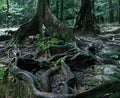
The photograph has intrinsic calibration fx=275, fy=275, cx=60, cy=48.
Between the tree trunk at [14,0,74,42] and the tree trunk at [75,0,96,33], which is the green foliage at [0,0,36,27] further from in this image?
the tree trunk at [14,0,74,42]

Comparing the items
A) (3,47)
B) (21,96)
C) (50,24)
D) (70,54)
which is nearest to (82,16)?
(50,24)

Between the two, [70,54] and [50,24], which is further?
[50,24]

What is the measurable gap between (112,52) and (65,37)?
2.01 meters

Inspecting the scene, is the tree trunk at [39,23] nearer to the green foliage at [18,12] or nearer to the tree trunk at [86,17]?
the tree trunk at [86,17]

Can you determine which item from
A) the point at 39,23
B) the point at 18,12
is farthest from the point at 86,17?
the point at 18,12

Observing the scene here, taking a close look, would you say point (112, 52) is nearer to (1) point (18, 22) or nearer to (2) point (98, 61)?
(2) point (98, 61)

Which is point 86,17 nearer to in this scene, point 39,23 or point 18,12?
point 39,23

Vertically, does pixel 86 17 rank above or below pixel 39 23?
above

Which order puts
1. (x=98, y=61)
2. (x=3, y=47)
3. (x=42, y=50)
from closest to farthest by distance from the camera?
(x=98, y=61) < (x=42, y=50) < (x=3, y=47)

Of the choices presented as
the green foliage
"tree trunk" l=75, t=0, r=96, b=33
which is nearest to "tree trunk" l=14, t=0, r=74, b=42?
"tree trunk" l=75, t=0, r=96, b=33

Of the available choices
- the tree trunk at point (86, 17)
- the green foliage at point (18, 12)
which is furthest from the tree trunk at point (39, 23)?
the green foliage at point (18, 12)

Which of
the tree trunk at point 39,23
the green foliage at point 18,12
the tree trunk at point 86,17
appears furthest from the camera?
the green foliage at point 18,12

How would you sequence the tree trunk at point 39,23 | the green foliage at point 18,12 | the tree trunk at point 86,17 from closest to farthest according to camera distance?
the tree trunk at point 39,23, the tree trunk at point 86,17, the green foliage at point 18,12

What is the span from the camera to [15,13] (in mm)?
29406
